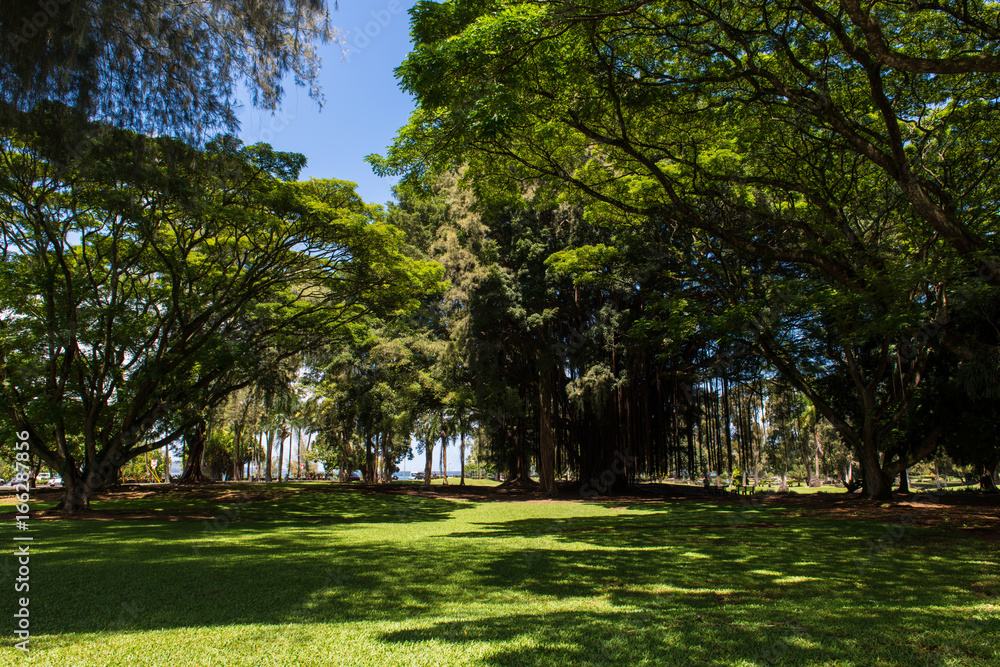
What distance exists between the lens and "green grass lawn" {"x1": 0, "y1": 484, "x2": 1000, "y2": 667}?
3.35m

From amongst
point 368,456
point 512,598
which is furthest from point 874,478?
point 368,456

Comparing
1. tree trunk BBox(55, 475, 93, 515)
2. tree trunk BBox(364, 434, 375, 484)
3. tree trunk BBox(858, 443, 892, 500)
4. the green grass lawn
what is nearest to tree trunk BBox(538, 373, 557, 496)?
tree trunk BBox(364, 434, 375, 484)

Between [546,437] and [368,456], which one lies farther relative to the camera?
[368,456]

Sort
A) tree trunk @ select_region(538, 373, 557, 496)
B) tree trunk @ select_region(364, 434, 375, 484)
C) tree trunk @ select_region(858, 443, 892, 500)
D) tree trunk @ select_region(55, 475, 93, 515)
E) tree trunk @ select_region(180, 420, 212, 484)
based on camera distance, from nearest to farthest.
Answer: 1. tree trunk @ select_region(55, 475, 93, 515)
2. tree trunk @ select_region(858, 443, 892, 500)
3. tree trunk @ select_region(538, 373, 557, 496)
4. tree trunk @ select_region(364, 434, 375, 484)
5. tree trunk @ select_region(180, 420, 212, 484)

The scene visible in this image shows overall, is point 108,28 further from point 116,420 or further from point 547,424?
point 547,424

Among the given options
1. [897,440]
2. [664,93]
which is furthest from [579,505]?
[664,93]

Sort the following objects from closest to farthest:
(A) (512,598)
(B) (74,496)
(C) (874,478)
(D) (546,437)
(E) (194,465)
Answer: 1. (A) (512,598)
2. (B) (74,496)
3. (C) (874,478)
4. (D) (546,437)
5. (E) (194,465)

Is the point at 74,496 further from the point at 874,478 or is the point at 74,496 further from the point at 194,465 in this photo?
the point at 874,478

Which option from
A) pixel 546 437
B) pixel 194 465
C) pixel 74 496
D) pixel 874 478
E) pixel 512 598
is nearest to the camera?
pixel 512 598

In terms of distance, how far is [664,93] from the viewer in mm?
8320

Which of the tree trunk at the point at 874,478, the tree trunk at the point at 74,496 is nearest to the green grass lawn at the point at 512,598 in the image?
the tree trunk at the point at 74,496

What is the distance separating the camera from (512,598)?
489 cm

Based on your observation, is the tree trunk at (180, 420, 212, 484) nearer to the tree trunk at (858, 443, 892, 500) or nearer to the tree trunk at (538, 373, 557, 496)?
the tree trunk at (538, 373, 557, 496)

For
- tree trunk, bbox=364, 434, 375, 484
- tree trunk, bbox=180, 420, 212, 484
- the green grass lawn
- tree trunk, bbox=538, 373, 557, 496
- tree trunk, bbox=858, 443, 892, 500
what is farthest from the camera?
tree trunk, bbox=180, 420, 212, 484
